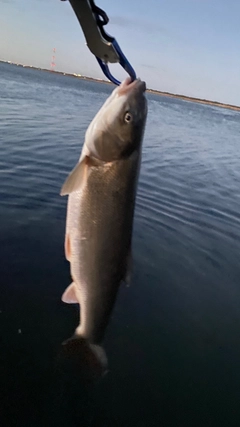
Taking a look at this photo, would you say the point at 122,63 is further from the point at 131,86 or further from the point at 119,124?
the point at 119,124

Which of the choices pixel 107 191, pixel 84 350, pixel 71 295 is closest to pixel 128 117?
pixel 107 191

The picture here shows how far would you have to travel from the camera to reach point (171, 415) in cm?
482

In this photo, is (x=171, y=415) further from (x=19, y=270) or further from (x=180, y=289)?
(x=19, y=270)

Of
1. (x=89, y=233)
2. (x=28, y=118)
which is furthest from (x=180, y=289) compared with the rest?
(x=28, y=118)

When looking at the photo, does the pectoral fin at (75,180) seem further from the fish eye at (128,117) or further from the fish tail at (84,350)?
the fish tail at (84,350)

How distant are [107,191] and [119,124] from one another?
54cm

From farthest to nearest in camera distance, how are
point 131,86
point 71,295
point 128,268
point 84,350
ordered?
1. point 84,350
2. point 71,295
3. point 128,268
4. point 131,86

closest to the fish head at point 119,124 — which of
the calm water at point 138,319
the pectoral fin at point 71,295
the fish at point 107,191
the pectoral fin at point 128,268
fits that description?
the fish at point 107,191

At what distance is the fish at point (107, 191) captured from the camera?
2.99 meters

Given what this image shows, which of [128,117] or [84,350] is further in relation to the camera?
[84,350]

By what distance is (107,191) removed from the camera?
3.03 m

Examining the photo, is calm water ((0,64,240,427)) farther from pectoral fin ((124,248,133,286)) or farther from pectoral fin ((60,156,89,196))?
pectoral fin ((60,156,89,196))

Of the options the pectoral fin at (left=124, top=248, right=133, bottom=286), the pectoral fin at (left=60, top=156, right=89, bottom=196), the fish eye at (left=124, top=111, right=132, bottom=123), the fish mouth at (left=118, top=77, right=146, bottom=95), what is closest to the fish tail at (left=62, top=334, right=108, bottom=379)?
the pectoral fin at (left=124, top=248, right=133, bottom=286)

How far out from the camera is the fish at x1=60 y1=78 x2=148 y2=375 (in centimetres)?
299
